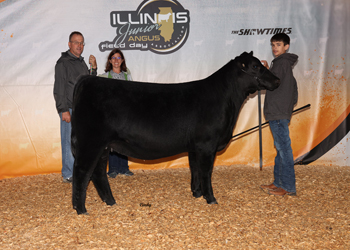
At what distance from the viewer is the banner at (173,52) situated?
213 inches

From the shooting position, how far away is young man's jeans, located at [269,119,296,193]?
3.96 m

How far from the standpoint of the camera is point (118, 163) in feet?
17.7

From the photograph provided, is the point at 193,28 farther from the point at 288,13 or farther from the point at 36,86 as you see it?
the point at 36,86

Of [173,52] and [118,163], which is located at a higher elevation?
[173,52]

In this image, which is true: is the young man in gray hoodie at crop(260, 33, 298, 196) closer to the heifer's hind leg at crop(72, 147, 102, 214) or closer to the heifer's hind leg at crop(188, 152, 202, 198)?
the heifer's hind leg at crop(188, 152, 202, 198)

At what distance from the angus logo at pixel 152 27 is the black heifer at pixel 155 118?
7.01ft

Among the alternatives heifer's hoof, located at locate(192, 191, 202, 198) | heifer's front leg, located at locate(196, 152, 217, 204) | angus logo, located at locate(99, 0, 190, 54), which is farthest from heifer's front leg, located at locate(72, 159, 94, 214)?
angus logo, located at locate(99, 0, 190, 54)

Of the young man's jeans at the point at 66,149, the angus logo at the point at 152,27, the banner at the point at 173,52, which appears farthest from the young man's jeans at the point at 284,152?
the young man's jeans at the point at 66,149

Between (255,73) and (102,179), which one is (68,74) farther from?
(255,73)

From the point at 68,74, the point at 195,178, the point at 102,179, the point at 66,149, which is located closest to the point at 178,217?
the point at 195,178

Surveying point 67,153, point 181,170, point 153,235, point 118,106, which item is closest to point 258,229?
point 153,235

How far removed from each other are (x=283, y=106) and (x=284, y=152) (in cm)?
60

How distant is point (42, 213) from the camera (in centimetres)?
360

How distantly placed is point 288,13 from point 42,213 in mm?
5166
